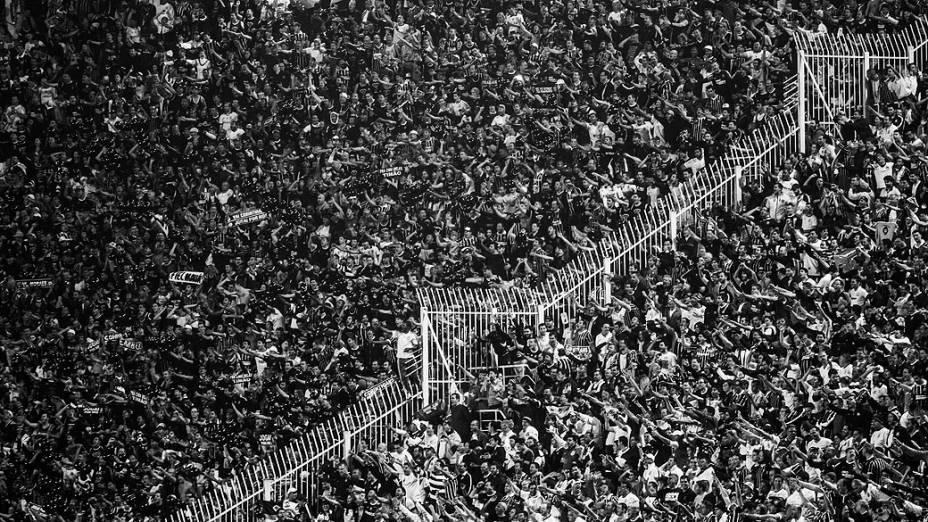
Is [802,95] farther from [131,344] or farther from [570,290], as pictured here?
[131,344]

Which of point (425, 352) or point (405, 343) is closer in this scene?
point (425, 352)

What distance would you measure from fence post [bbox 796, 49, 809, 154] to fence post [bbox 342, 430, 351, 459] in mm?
8225

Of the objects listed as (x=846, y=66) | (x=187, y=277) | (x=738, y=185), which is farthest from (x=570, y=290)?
(x=187, y=277)

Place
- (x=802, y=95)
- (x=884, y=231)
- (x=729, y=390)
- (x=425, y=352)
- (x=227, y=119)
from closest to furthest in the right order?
(x=729, y=390) → (x=884, y=231) → (x=425, y=352) → (x=802, y=95) → (x=227, y=119)

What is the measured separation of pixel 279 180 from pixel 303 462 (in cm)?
484

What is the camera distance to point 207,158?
2678cm

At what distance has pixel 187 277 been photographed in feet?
85.0

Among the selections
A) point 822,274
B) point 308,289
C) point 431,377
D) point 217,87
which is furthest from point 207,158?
point 822,274

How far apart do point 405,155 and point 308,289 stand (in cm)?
274

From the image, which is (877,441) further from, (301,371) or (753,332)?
(301,371)

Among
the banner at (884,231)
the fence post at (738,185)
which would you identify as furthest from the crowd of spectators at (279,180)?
the banner at (884,231)

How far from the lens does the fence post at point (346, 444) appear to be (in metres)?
24.2

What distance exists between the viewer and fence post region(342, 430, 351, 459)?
2422cm

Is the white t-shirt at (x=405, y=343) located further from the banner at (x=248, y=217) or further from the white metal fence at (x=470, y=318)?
the banner at (x=248, y=217)
